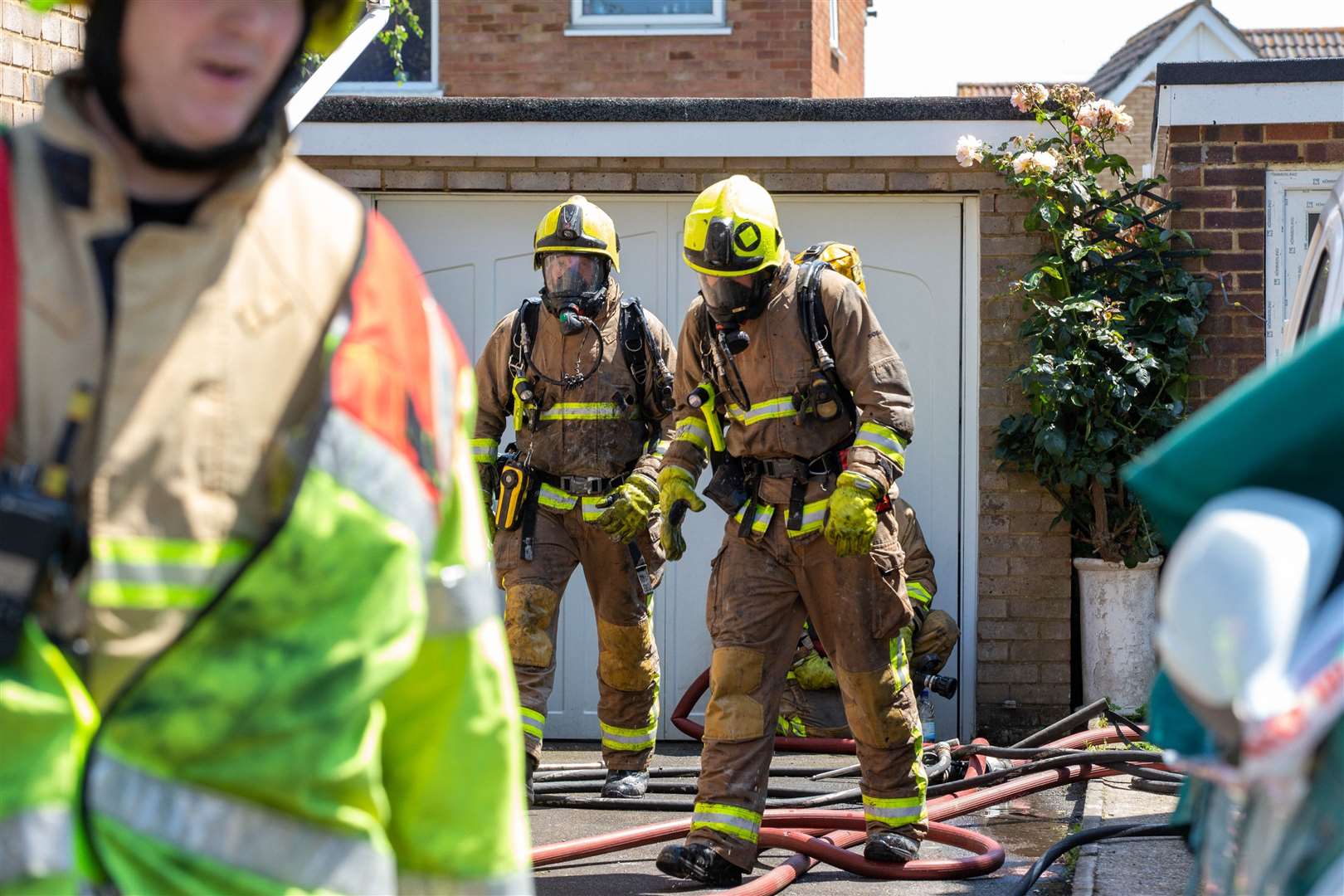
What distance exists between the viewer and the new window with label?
14906 millimetres

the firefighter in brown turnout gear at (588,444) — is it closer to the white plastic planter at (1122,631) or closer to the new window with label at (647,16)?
the white plastic planter at (1122,631)

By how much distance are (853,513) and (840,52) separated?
12252 mm

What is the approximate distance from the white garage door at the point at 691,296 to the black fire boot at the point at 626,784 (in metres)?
1.84

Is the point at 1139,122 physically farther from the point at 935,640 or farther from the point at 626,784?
the point at 626,784

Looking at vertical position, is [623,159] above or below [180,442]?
above

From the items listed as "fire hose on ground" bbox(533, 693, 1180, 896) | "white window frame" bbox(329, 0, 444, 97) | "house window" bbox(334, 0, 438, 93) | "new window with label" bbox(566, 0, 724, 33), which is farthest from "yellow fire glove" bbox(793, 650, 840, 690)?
"house window" bbox(334, 0, 438, 93)

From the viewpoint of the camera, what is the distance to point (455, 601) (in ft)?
5.98

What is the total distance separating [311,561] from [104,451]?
0.22 m

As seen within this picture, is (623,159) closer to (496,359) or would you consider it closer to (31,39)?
(496,359)

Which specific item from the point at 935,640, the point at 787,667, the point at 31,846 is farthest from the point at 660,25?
the point at 31,846

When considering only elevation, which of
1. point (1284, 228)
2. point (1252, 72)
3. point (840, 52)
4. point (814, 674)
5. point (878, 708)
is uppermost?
point (840, 52)

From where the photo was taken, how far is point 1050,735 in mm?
7977

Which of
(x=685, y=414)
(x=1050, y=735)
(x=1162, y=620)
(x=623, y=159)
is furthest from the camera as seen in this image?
(x=623, y=159)

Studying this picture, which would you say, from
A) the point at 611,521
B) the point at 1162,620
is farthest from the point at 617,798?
the point at 1162,620
